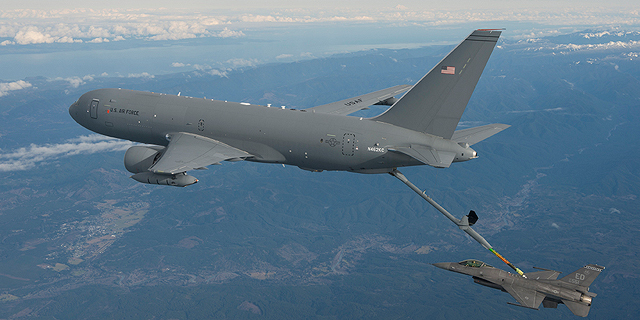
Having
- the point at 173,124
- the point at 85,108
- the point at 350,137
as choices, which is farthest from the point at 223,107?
the point at 85,108

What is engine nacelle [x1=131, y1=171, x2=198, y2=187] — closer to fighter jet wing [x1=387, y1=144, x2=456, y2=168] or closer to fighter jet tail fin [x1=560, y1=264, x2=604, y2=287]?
fighter jet wing [x1=387, y1=144, x2=456, y2=168]

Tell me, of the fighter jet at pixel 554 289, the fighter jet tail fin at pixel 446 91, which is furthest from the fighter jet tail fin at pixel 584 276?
the fighter jet tail fin at pixel 446 91

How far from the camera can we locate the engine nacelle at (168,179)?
35.3 m

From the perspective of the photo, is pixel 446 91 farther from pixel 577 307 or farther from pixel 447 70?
pixel 577 307

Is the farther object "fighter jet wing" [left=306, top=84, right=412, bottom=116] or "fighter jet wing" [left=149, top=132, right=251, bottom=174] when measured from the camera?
"fighter jet wing" [left=306, top=84, right=412, bottom=116]

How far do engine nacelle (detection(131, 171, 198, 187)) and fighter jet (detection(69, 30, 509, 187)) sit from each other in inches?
3.2

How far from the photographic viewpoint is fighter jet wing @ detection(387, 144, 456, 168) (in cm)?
3272

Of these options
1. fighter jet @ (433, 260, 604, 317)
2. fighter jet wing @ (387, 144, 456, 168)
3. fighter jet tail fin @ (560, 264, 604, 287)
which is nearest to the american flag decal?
fighter jet wing @ (387, 144, 456, 168)

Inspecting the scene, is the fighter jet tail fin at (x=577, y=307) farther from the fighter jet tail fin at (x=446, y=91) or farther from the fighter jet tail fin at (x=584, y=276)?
the fighter jet tail fin at (x=446, y=91)

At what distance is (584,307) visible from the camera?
42625 mm

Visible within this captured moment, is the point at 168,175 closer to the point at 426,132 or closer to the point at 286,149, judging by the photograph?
the point at 286,149

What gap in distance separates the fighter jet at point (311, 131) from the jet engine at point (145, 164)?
0.08 metres

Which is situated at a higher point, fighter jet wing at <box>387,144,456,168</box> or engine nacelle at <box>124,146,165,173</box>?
fighter jet wing at <box>387,144,456,168</box>

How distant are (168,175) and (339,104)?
72.7 feet
